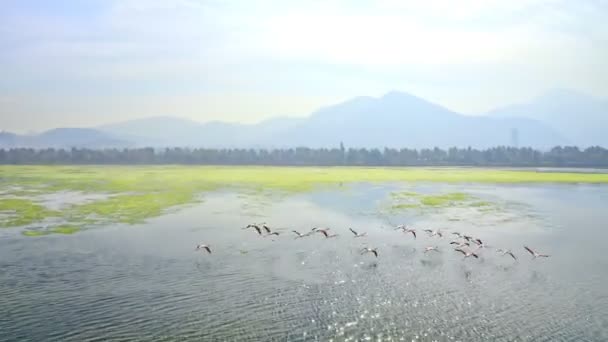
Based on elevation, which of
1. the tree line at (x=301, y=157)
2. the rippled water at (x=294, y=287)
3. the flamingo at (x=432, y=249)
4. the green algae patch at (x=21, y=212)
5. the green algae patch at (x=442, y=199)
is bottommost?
the rippled water at (x=294, y=287)

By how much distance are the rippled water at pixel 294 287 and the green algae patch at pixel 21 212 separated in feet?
13.8

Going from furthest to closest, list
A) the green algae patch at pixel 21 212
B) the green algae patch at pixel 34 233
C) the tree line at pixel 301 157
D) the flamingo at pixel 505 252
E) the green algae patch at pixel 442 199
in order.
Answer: the tree line at pixel 301 157
the green algae patch at pixel 442 199
the green algae patch at pixel 21 212
the green algae patch at pixel 34 233
the flamingo at pixel 505 252

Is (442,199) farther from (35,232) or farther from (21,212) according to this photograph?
(21,212)

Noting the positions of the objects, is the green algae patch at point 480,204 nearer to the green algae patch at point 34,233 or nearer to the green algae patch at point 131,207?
the green algae patch at point 131,207

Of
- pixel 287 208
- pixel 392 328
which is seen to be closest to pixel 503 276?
pixel 392 328

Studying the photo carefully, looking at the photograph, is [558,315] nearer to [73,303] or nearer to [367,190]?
[73,303]

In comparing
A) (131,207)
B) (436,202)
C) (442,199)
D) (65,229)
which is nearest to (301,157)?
(442,199)

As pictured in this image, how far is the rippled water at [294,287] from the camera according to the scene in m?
16.4

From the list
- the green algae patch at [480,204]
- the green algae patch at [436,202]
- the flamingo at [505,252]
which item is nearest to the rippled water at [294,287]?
the flamingo at [505,252]

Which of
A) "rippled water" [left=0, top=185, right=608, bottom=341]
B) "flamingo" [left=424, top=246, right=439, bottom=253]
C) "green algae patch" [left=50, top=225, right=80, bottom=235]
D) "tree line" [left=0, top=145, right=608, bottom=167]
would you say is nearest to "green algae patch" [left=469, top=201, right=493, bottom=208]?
"rippled water" [left=0, top=185, right=608, bottom=341]

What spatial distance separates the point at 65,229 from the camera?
31.6 m

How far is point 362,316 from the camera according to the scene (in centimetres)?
1750

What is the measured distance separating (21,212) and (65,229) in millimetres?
9591

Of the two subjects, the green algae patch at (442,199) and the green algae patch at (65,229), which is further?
the green algae patch at (442,199)
